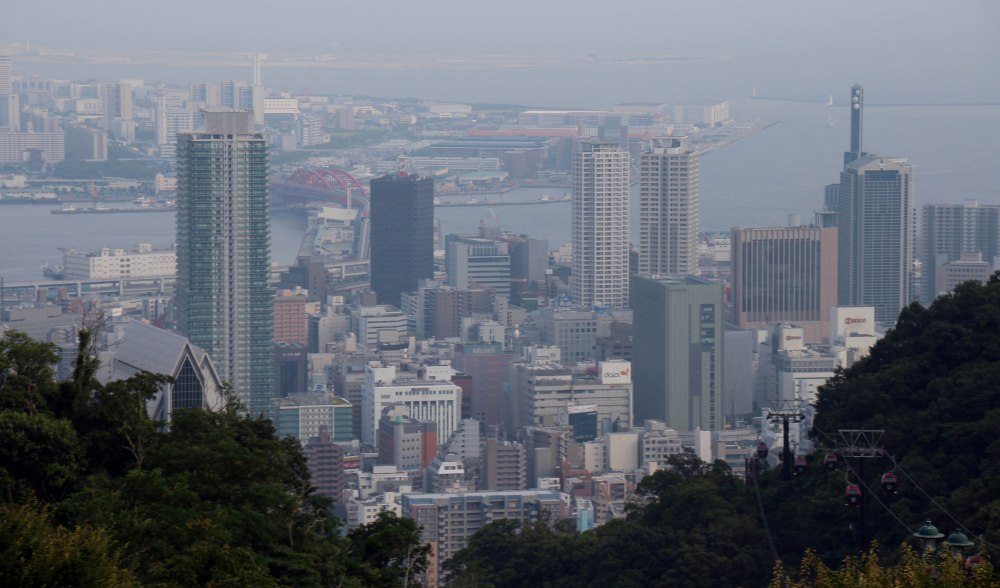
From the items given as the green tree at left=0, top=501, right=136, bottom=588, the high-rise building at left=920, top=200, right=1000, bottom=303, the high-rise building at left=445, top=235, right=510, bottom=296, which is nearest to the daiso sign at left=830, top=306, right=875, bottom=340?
the high-rise building at left=920, top=200, right=1000, bottom=303

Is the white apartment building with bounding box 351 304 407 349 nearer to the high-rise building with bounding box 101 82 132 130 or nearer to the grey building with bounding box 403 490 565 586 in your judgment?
the grey building with bounding box 403 490 565 586

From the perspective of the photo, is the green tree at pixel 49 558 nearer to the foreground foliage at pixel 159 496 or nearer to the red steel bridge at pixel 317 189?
the foreground foliage at pixel 159 496

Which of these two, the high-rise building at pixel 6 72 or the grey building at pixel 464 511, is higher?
the high-rise building at pixel 6 72

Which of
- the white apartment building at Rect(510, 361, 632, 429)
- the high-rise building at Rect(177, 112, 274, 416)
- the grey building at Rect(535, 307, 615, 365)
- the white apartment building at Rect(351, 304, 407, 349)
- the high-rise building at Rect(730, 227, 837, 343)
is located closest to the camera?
the white apartment building at Rect(510, 361, 632, 429)

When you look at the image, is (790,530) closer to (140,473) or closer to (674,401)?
(140,473)

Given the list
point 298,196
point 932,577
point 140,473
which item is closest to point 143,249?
point 298,196

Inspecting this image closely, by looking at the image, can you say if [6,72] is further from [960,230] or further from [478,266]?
[960,230]

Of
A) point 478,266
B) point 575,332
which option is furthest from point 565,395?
point 478,266

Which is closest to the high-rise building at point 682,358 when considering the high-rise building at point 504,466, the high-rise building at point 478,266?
the high-rise building at point 504,466
